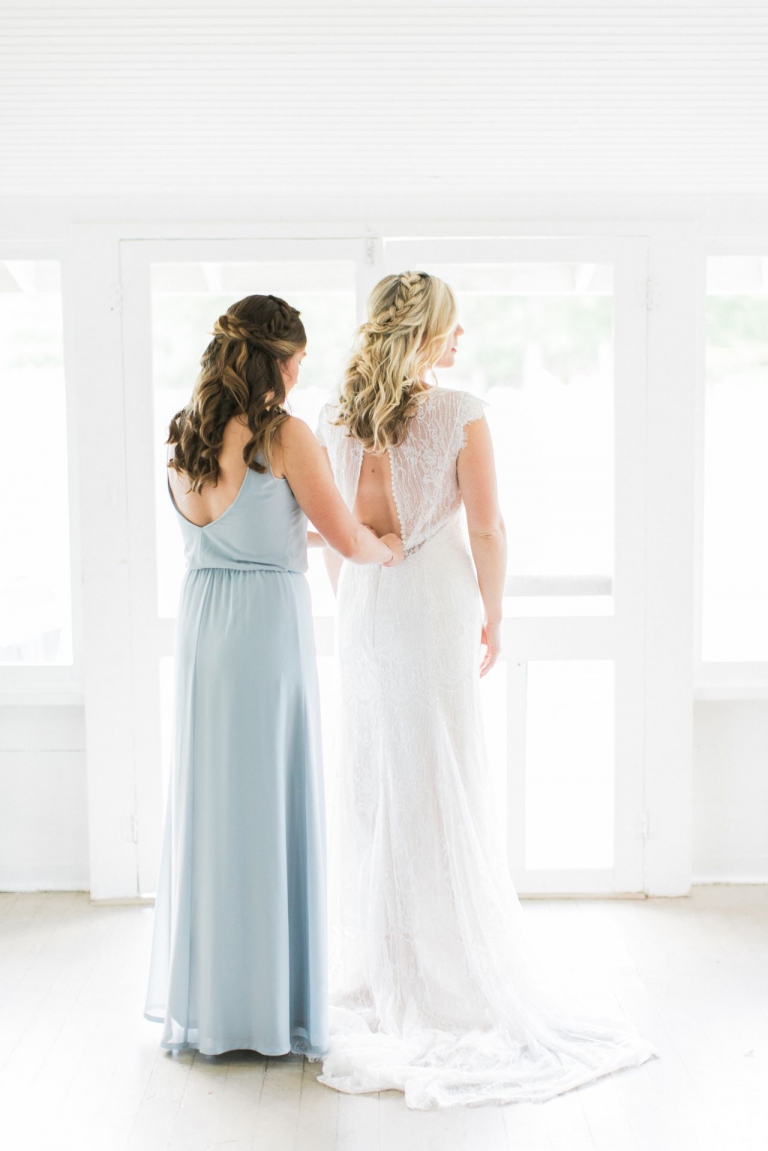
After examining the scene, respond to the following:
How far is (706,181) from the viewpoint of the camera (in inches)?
124

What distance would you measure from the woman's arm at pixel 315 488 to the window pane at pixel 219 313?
1.05 meters

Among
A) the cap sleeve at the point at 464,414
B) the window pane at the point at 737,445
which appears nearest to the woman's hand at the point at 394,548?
the cap sleeve at the point at 464,414

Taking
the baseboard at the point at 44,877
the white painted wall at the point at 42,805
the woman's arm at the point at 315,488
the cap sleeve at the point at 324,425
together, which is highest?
the cap sleeve at the point at 324,425

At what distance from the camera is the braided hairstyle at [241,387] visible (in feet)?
7.44

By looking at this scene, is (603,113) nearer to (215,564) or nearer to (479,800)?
(215,564)

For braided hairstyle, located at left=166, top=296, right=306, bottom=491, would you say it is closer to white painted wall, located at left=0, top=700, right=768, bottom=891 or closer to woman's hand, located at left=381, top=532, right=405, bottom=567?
woman's hand, located at left=381, top=532, right=405, bottom=567

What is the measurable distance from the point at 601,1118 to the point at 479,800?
0.71 m

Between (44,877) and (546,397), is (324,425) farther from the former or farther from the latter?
(44,877)

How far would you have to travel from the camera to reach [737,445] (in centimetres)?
346

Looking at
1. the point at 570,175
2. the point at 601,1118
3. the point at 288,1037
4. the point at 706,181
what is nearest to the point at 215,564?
the point at 288,1037

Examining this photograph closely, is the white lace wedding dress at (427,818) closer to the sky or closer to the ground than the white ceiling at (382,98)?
closer to the ground

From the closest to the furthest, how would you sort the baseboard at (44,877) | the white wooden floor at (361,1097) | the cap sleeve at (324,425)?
the white wooden floor at (361,1097) → the cap sleeve at (324,425) → the baseboard at (44,877)

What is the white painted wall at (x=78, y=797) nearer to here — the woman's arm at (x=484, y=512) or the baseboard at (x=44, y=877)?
the baseboard at (x=44, y=877)

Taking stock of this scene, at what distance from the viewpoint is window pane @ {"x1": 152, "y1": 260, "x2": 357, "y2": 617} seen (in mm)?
3297
